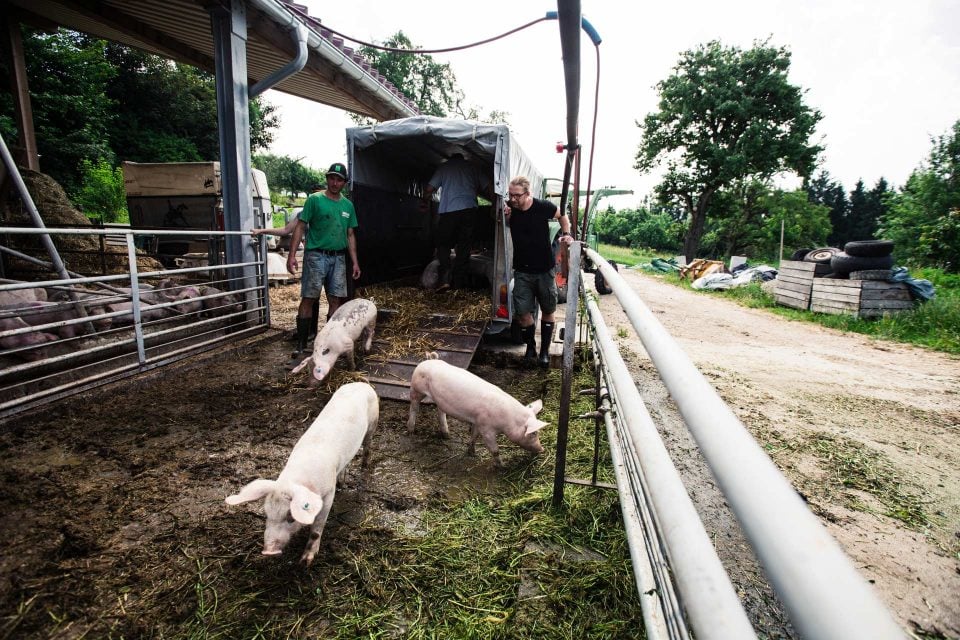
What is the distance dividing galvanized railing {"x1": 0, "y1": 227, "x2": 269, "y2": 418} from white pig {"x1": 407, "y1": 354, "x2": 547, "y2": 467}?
3096mm

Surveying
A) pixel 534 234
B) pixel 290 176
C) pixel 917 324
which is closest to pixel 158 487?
pixel 534 234

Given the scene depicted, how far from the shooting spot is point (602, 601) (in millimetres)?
2168

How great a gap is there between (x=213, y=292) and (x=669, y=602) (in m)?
7.09

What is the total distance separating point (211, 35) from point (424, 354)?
6.53 m

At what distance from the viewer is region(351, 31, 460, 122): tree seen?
39.5 meters

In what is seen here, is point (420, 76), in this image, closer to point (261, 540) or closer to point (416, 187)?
point (416, 187)

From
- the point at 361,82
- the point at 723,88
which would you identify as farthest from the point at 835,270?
the point at 723,88

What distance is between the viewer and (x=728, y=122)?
26.0 meters

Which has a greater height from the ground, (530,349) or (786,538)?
(786,538)

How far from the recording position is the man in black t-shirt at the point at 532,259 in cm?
566

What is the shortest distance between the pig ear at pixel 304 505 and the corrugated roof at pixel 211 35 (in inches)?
246

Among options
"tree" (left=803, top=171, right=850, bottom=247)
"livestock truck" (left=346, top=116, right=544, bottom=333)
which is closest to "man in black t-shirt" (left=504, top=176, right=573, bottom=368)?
"livestock truck" (left=346, top=116, right=544, bottom=333)

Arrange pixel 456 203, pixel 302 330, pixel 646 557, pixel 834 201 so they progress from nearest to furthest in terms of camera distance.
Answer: pixel 646 557 < pixel 302 330 < pixel 456 203 < pixel 834 201

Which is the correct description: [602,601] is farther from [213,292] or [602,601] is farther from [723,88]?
[723,88]
